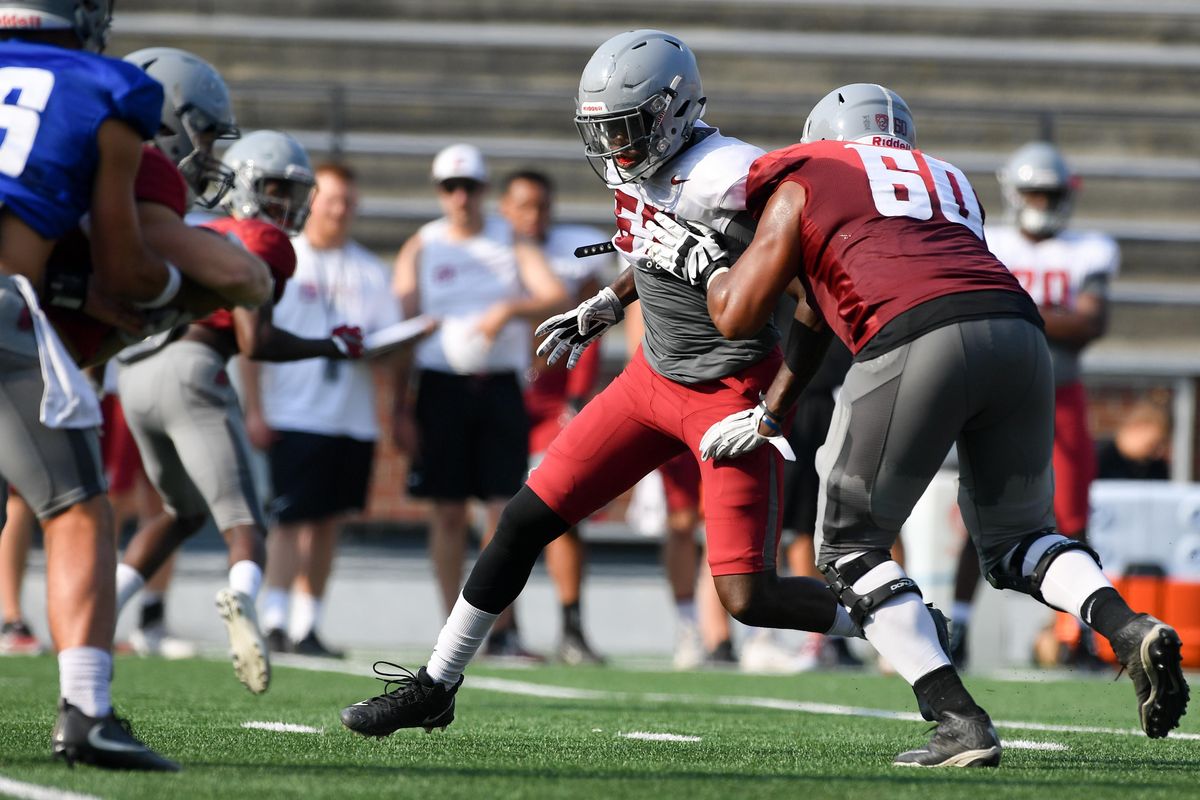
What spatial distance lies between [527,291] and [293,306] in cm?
105

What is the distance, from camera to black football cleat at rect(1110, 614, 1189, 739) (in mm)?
3365

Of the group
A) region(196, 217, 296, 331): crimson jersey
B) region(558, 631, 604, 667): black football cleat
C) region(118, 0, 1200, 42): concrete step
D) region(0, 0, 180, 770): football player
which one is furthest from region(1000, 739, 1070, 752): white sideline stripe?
region(118, 0, 1200, 42): concrete step

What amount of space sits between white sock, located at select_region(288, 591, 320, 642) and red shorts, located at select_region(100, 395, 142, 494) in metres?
0.99

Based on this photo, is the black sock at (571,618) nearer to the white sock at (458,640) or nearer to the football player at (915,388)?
the white sock at (458,640)

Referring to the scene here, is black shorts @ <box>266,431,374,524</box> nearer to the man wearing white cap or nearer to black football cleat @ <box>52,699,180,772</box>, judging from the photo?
the man wearing white cap

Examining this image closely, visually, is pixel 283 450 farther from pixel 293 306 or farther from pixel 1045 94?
pixel 1045 94

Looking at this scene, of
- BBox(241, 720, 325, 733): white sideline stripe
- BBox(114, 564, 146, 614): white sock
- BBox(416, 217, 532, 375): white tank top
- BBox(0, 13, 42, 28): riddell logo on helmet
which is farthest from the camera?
BBox(416, 217, 532, 375): white tank top

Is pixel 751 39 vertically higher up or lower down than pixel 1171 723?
higher up

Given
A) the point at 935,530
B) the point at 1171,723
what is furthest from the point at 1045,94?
the point at 1171,723

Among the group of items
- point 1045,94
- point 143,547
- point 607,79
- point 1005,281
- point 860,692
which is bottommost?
point 860,692

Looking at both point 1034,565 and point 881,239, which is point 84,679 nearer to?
point 881,239

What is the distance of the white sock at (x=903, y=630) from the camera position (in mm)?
3611

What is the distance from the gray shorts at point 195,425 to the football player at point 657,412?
113cm

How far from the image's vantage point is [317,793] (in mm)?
3010
